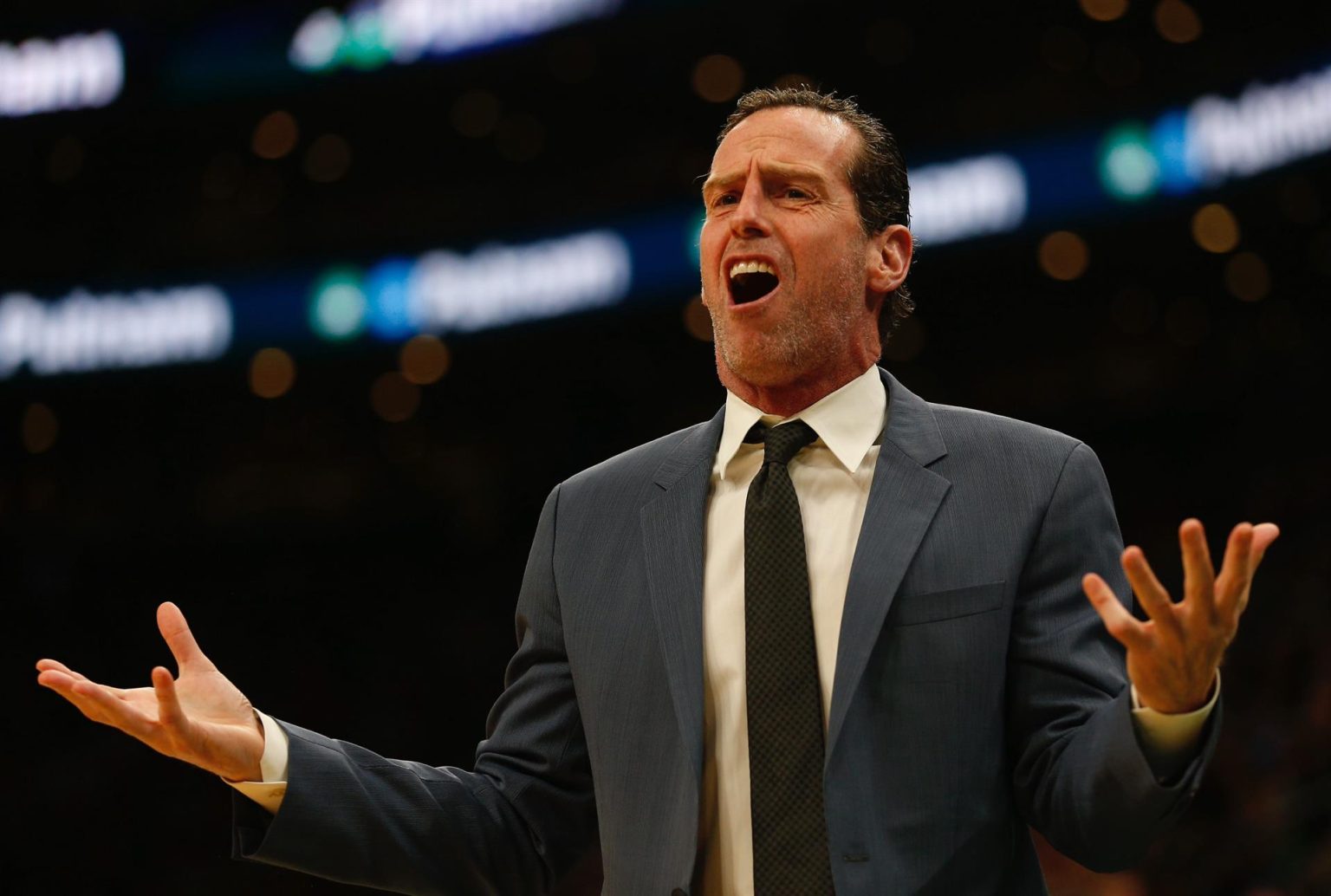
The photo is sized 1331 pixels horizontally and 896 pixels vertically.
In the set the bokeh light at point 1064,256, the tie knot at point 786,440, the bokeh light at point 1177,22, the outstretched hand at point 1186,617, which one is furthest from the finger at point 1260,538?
the bokeh light at point 1064,256

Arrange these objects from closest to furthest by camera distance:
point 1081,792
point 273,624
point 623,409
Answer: point 1081,792 < point 273,624 < point 623,409

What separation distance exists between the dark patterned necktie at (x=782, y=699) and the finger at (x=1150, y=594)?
1.85 ft

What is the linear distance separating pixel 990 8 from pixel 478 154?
5213mm

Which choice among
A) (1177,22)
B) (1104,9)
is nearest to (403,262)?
(1104,9)

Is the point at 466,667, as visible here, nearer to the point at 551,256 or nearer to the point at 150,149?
the point at 551,256

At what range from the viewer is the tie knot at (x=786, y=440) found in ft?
8.02

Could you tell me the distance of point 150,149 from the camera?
14.4 meters

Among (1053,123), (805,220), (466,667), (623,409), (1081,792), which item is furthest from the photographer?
(623,409)

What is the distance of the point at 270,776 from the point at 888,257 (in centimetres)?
149

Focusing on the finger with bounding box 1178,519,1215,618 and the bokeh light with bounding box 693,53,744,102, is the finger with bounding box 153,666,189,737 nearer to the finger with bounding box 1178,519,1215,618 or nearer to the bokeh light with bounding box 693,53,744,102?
the finger with bounding box 1178,519,1215,618

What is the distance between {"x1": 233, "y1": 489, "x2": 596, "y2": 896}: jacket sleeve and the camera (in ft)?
7.36

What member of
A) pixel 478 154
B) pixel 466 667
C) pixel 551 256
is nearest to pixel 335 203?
pixel 478 154

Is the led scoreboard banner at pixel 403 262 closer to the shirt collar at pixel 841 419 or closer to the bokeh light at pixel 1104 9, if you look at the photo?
the bokeh light at pixel 1104 9

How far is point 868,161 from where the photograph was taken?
2.75 meters
